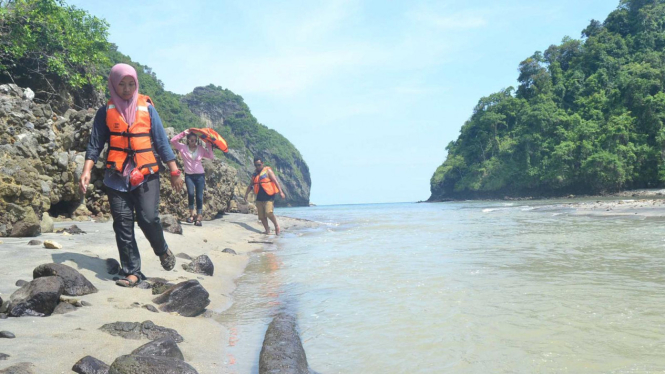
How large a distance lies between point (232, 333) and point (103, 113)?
92.3 inches

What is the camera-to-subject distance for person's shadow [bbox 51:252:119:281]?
359cm

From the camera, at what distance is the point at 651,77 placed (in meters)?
44.5

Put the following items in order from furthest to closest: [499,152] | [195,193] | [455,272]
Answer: [499,152]
[195,193]
[455,272]

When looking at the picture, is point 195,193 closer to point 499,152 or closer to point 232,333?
point 232,333

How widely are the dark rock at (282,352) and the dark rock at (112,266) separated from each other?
1.94 metres

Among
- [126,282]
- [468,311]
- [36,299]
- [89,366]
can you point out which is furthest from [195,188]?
[89,366]


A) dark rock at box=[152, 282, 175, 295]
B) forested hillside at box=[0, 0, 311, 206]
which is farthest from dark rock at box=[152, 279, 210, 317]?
forested hillside at box=[0, 0, 311, 206]

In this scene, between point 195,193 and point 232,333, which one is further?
point 195,193

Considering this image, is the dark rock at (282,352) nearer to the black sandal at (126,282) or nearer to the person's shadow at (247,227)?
the black sandal at (126,282)

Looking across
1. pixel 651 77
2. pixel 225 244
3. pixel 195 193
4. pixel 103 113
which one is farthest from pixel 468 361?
pixel 651 77

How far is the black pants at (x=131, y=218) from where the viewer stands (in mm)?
3609

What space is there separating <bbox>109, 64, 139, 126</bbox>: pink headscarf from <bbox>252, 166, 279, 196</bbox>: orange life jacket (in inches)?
262

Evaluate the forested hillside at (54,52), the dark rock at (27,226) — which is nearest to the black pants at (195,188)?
the dark rock at (27,226)

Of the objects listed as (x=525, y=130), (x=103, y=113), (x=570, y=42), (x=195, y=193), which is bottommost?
(x=195, y=193)
